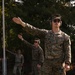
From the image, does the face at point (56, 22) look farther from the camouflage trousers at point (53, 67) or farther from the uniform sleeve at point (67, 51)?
the camouflage trousers at point (53, 67)

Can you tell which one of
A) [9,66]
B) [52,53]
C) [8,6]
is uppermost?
[8,6]

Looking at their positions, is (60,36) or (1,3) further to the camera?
(1,3)

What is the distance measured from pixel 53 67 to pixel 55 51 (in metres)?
0.33

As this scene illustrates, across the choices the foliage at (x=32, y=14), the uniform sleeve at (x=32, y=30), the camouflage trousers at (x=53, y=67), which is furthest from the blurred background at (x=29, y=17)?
the uniform sleeve at (x=32, y=30)

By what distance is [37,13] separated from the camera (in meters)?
23.7

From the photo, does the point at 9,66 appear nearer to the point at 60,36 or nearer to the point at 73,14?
the point at 73,14

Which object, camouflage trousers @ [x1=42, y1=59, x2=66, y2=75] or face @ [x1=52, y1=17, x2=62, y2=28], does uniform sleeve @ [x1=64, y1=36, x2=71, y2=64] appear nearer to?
camouflage trousers @ [x1=42, y1=59, x2=66, y2=75]

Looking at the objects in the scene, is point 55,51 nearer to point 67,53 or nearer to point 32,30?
point 67,53

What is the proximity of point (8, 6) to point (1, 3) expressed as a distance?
58cm

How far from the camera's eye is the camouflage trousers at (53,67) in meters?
7.91

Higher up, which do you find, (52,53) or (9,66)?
(52,53)

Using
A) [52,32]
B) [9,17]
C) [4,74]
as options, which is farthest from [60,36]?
A: [9,17]

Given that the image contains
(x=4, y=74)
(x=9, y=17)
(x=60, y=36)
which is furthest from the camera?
(x=9, y=17)

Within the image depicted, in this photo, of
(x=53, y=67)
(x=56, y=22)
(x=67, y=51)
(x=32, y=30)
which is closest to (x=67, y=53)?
(x=67, y=51)
